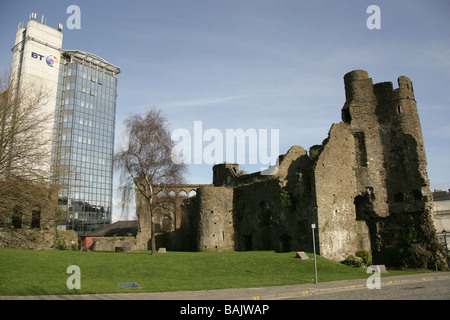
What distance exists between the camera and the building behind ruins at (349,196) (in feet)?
96.5

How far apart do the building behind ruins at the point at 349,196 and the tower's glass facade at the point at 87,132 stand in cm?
6745

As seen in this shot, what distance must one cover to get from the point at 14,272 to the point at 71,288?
15.1ft

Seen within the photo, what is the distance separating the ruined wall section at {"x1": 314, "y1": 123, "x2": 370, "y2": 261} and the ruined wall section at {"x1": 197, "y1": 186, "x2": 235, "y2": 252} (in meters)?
10.7

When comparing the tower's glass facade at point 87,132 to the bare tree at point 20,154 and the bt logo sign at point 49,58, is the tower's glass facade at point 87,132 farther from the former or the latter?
the bare tree at point 20,154

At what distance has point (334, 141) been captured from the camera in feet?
103

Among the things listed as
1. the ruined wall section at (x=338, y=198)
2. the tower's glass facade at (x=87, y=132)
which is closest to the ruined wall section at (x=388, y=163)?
the ruined wall section at (x=338, y=198)

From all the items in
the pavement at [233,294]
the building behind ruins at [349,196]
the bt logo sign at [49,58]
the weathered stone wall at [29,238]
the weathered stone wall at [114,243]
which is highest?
the bt logo sign at [49,58]

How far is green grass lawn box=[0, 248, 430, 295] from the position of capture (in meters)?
14.4

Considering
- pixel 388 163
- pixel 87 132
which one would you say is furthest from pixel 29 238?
pixel 87 132

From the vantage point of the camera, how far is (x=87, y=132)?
99.1 metres

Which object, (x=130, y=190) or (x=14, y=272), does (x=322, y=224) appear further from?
(x=14, y=272)

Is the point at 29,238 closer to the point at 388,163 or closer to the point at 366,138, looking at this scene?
the point at 366,138

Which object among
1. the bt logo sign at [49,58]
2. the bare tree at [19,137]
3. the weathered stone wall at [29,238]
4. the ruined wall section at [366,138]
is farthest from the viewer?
the bt logo sign at [49,58]
